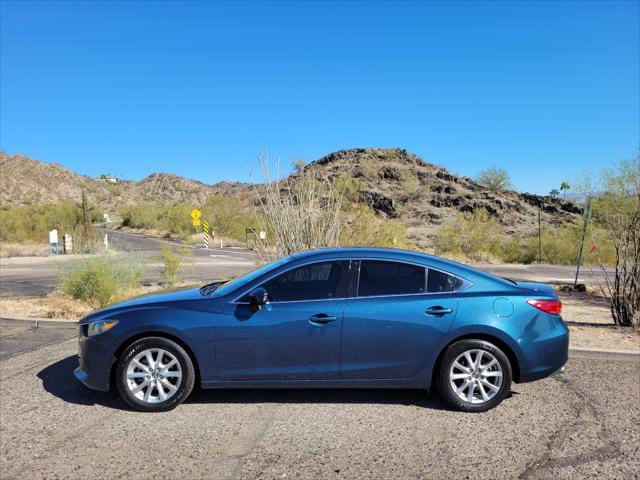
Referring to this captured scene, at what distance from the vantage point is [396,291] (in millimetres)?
4703

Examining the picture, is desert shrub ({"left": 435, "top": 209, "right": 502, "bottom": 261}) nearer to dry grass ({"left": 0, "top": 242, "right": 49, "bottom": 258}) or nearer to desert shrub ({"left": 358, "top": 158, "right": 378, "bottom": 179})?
desert shrub ({"left": 358, "top": 158, "right": 378, "bottom": 179})

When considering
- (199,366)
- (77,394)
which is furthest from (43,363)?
(199,366)

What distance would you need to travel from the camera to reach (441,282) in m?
4.76

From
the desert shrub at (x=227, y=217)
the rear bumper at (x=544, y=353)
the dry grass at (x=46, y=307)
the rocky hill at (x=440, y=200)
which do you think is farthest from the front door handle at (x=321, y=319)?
the rocky hill at (x=440, y=200)

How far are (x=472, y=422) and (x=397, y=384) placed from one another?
2.36 ft

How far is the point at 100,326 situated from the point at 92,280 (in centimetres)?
544

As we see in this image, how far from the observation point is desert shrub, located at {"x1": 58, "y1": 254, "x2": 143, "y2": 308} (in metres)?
9.58

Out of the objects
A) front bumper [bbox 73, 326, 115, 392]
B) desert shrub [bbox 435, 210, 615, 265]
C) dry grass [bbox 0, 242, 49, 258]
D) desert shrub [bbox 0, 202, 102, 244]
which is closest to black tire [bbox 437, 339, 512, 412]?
front bumper [bbox 73, 326, 115, 392]

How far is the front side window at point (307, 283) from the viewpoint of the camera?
185 inches

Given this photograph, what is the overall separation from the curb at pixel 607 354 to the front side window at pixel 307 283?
3.62m

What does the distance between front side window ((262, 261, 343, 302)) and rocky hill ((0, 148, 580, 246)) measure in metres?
36.5

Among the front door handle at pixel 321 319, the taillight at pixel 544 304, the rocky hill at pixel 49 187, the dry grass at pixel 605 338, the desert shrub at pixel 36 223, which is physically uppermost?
the rocky hill at pixel 49 187

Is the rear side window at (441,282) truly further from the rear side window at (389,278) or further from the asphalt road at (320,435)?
the asphalt road at (320,435)

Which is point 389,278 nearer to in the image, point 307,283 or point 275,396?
point 307,283
